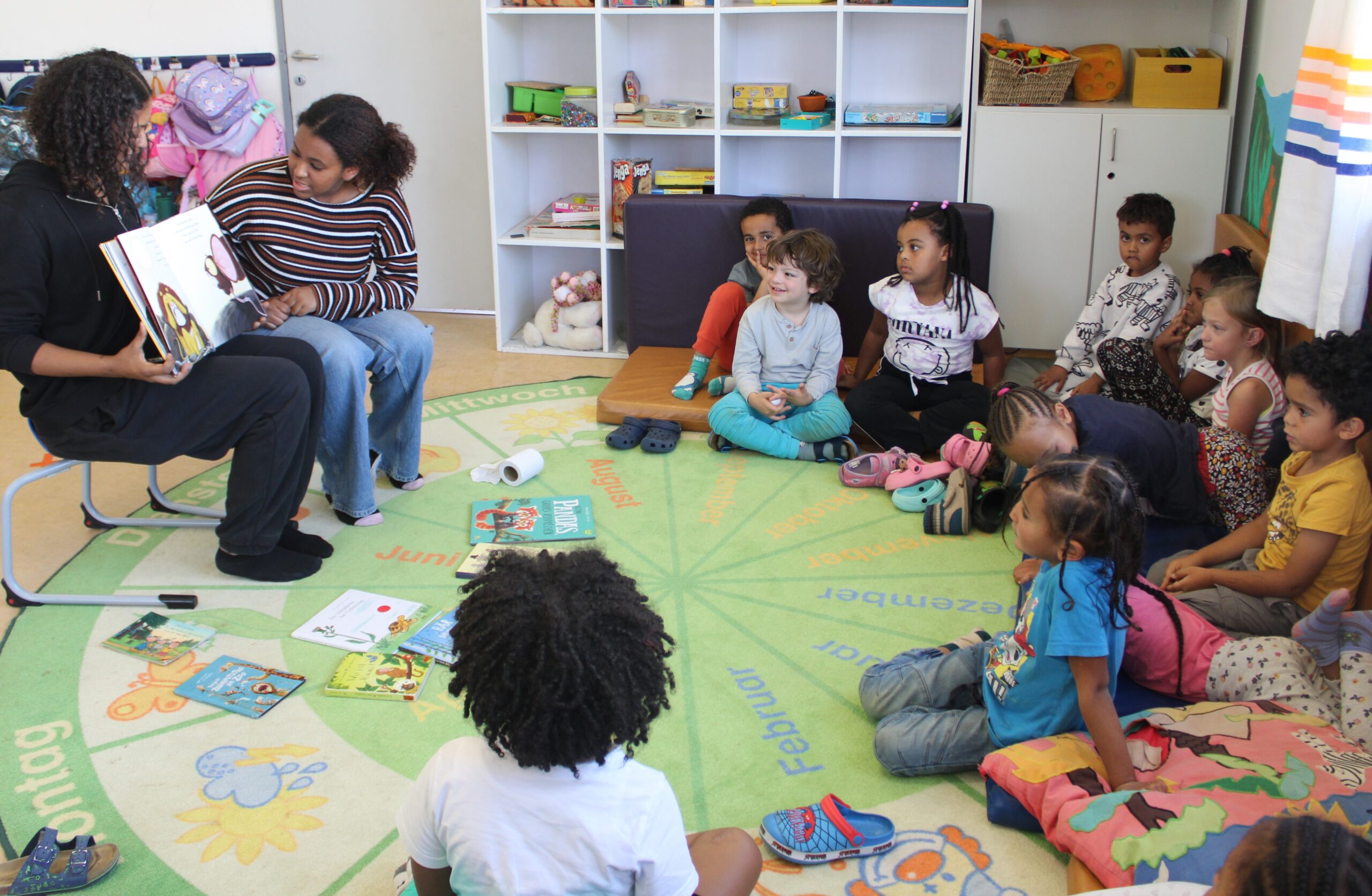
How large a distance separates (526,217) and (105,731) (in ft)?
10.8

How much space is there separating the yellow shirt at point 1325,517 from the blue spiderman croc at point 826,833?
3.70 ft

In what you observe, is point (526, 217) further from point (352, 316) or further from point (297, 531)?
point (297, 531)

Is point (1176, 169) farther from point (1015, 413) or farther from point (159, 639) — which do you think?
point (159, 639)

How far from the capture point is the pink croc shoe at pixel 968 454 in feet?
10.5

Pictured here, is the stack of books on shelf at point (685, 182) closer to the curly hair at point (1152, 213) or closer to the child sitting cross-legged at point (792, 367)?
the child sitting cross-legged at point (792, 367)

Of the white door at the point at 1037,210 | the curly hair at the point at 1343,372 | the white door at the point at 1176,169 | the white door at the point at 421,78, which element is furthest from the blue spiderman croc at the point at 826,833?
the white door at the point at 421,78

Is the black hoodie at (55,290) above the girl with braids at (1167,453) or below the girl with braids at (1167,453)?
above

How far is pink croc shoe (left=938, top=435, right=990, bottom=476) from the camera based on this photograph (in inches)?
126

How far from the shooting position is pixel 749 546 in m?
3.02

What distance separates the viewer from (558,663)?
1245 mm

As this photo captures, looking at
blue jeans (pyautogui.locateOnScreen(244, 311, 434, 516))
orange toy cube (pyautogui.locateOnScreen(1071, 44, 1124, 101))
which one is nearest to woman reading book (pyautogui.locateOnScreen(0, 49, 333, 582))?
blue jeans (pyautogui.locateOnScreen(244, 311, 434, 516))

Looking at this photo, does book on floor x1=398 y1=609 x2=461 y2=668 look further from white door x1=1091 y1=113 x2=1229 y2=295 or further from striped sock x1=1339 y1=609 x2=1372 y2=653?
white door x1=1091 y1=113 x2=1229 y2=295

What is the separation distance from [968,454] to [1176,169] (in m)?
1.75

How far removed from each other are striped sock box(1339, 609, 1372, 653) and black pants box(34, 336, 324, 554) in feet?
7.90
